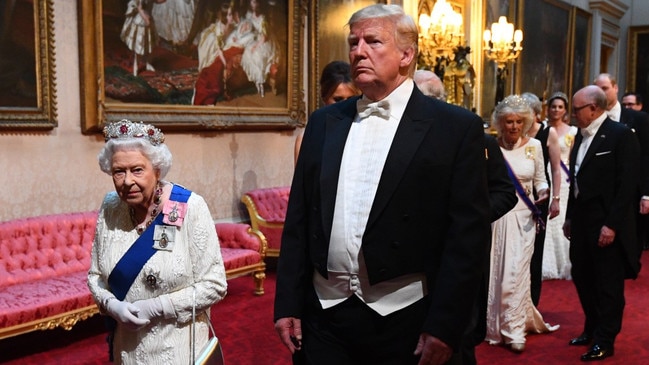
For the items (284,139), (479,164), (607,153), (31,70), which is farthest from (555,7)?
(479,164)

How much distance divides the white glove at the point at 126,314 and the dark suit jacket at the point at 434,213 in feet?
2.46

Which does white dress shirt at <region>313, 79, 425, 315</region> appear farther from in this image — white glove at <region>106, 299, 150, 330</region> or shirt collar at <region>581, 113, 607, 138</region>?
shirt collar at <region>581, 113, 607, 138</region>

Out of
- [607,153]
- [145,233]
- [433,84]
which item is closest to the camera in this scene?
[145,233]

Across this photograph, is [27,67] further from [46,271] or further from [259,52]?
[259,52]

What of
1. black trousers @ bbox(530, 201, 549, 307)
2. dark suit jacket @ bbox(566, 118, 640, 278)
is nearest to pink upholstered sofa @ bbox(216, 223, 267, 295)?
black trousers @ bbox(530, 201, 549, 307)

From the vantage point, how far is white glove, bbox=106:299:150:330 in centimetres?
247

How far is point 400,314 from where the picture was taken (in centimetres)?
215

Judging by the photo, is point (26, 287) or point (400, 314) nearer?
point (400, 314)

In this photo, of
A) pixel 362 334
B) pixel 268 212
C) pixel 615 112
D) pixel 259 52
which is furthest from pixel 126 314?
pixel 615 112

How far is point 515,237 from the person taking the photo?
502 centimetres

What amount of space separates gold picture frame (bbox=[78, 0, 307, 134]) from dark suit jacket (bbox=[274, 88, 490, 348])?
4356mm

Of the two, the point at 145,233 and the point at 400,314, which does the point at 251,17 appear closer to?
the point at 145,233

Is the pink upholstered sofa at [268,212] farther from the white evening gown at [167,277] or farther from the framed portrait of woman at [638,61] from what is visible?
the framed portrait of woman at [638,61]

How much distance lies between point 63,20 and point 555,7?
40.3 feet
